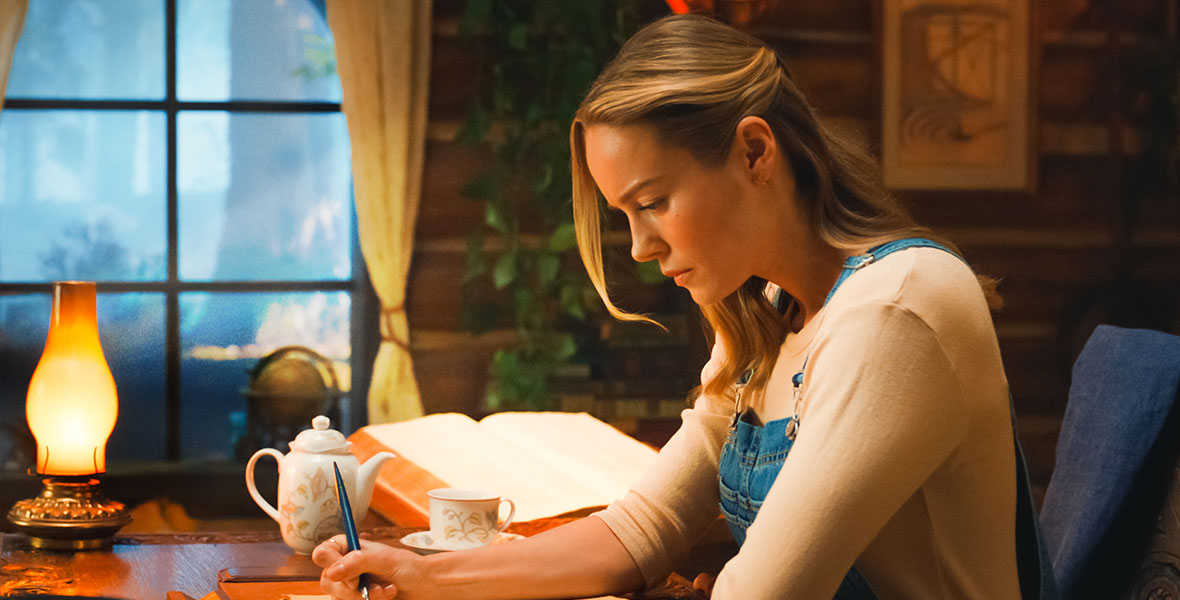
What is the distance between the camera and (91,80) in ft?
11.5

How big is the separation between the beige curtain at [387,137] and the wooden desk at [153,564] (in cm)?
217

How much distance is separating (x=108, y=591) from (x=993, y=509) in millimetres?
897

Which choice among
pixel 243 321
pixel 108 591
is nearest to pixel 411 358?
pixel 243 321

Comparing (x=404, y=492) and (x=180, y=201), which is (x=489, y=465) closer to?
(x=404, y=492)

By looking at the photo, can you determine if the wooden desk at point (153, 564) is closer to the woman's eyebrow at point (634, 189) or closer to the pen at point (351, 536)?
the pen at point (351, 536)

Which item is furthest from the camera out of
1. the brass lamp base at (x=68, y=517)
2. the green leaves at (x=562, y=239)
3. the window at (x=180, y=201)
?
the green leaves at (x=562, y=239)

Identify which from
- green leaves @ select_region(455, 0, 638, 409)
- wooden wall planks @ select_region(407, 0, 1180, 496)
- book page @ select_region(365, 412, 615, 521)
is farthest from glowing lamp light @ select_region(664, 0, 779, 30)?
book page @ select_region(365, 412, 615, 521)

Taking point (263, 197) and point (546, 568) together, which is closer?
point (546, 568)

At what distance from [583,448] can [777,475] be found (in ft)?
2.64

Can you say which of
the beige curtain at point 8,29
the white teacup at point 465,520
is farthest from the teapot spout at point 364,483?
the beige curtain at point 8,29

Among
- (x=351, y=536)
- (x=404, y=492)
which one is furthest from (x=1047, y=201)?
(x=351, y=536)

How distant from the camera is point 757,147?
1122 millimetres

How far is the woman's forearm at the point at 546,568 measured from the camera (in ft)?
3.88

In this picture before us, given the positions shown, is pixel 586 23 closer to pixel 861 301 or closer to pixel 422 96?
pixel 422 96
